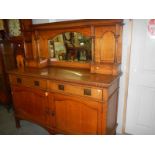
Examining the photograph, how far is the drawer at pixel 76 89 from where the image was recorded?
4.57 ft

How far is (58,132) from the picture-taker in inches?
70.7

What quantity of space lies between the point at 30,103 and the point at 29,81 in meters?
0.31

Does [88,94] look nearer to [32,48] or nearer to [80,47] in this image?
[80,47]

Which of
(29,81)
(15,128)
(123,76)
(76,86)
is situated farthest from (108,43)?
(15,128)

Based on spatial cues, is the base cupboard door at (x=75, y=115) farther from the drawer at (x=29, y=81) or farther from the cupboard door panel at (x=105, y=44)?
the cupboard door panel at (x=105, y=44)

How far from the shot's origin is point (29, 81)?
1.83 m

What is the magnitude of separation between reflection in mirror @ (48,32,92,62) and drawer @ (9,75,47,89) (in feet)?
1.61

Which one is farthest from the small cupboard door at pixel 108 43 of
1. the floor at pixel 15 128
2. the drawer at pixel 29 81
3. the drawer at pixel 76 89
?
the floor at pixel 15 128

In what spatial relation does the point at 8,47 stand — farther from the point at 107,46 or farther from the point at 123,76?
the point at 123,76

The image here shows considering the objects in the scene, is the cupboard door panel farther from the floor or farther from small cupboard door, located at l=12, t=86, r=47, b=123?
the floor

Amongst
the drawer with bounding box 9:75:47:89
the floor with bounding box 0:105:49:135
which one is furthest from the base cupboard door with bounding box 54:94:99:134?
the floor with bounding box 0:105:49:135

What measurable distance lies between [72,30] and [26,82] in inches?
34.7

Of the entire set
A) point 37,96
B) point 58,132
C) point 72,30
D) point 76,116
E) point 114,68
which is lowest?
point 58,132

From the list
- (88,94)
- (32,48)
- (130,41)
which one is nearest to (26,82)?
(32,48)
